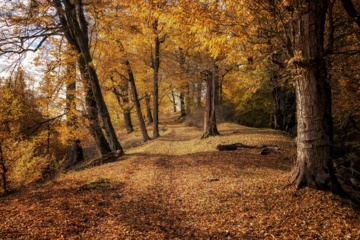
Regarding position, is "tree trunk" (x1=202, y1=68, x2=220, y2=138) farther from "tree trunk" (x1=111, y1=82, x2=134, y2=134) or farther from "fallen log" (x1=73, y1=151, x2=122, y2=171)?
"tree trunk" (x1=111, y1=82, x2=134, y2=134)

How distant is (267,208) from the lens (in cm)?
462

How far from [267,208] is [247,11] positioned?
15.0 feet

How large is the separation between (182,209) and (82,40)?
9203mm

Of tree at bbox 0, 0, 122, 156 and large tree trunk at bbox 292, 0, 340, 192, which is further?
tree at bbox 0, 0, 122, 156

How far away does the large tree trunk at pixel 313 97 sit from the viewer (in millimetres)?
4695

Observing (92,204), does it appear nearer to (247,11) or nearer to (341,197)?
(341,197)

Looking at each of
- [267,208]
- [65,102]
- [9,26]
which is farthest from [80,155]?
[267,208]

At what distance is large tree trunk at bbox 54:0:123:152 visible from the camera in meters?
10.1

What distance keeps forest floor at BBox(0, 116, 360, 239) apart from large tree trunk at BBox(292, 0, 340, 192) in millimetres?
446

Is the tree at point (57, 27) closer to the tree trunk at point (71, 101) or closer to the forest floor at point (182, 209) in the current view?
the tree trunk at point (71, 101)

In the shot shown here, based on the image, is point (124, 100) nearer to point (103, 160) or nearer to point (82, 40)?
point (82, 40)

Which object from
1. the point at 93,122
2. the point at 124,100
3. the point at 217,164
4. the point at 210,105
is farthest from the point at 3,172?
the point at 124,100

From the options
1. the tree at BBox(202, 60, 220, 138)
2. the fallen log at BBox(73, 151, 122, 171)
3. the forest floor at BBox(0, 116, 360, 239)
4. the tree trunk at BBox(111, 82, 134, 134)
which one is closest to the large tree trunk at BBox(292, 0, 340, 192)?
the forest floor at BBox(0, 116, 360, 239)

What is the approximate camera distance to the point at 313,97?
485 cm
